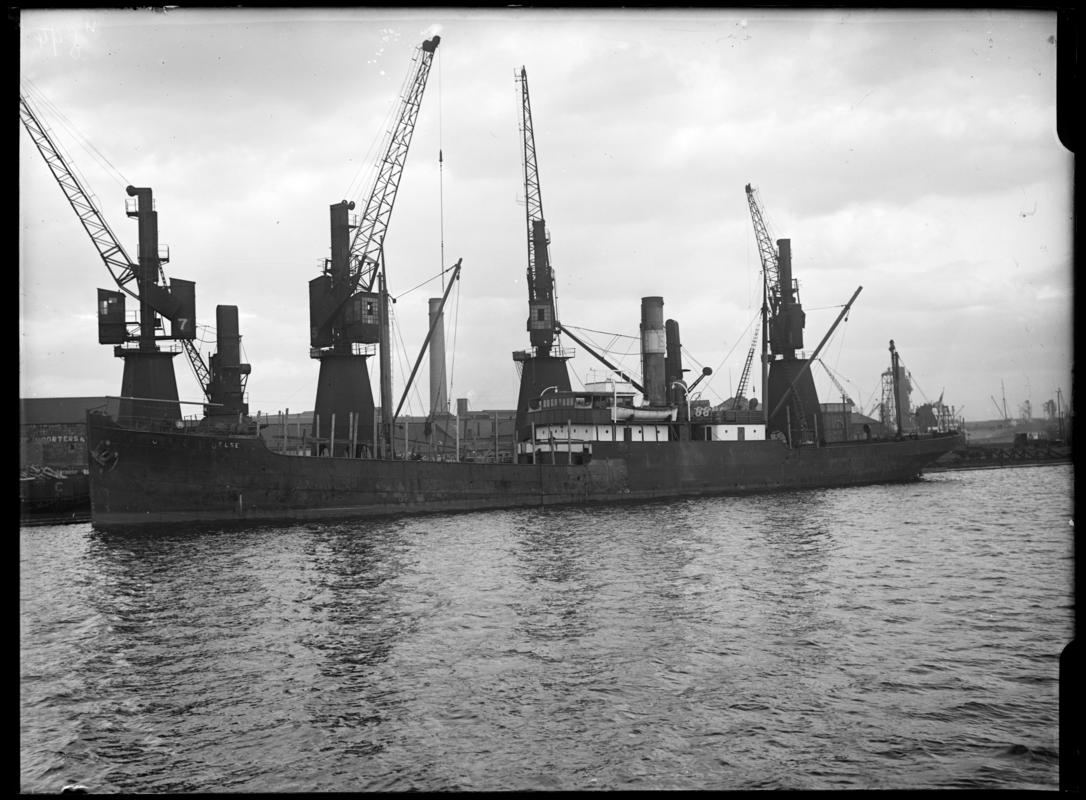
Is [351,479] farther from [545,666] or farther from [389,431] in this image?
[545,666]

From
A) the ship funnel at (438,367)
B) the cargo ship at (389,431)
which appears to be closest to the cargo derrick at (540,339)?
the cargo ship at (389,431)

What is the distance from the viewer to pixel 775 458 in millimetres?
55344

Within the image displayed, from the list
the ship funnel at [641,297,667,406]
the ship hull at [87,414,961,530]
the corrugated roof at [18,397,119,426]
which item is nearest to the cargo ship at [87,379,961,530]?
the ship hull at [87,414,961,530]

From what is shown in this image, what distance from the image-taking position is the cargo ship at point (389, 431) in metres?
36.5

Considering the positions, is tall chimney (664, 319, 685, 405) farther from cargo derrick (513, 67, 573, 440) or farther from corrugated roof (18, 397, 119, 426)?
corrugated roof (18, 397, 119, 426)

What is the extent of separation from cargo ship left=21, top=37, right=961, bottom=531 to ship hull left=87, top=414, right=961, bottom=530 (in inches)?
2.9

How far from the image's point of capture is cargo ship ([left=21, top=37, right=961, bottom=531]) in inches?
1437

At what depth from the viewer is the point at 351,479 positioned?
39594 millimetres

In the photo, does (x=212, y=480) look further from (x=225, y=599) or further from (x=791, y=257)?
(x=791, y=257)

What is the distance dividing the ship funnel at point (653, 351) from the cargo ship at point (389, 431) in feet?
0.41

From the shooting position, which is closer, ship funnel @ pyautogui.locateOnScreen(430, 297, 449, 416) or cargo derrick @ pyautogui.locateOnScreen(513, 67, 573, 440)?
cargo derrick @ pyautogui.locateOnScreen(513, 67, 573, 440)

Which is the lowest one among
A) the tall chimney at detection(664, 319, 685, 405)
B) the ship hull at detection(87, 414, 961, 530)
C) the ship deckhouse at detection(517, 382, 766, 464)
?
the ship hull at detection(87, 414, 961, 530)

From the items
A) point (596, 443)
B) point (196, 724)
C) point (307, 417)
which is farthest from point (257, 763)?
point (307, 417)

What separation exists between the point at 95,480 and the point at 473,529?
18.7m
